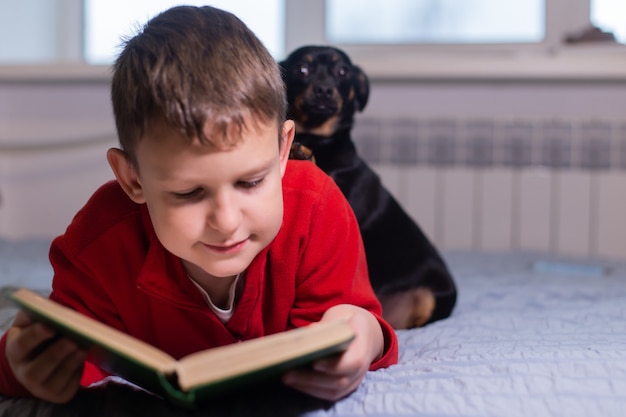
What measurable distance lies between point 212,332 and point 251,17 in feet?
6.48

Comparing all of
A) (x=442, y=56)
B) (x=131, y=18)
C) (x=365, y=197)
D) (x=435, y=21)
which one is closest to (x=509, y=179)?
(x=442, y=56)

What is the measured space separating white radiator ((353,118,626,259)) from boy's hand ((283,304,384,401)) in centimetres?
161

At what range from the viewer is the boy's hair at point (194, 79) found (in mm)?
717

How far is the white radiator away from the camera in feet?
7.57

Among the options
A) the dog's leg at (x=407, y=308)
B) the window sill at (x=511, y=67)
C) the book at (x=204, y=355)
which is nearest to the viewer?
the book at (x=204, y=355)

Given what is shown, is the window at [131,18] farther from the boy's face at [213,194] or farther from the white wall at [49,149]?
the boy's face at [213,194]

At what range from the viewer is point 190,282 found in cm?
86

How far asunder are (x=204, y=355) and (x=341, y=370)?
0.16 m

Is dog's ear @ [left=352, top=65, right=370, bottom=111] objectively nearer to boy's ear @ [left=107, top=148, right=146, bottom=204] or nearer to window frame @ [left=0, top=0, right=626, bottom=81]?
boy's ear @ [left=107, top=148, right=146, bottom=204]

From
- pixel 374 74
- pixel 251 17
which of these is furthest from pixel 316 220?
pixel 251 17

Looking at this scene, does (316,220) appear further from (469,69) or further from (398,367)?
(469,69)

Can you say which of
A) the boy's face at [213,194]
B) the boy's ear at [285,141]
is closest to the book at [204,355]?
the boy's face at [213,194]

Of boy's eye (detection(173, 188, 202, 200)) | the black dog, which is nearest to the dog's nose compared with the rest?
the black dog

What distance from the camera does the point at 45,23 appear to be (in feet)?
9.08
